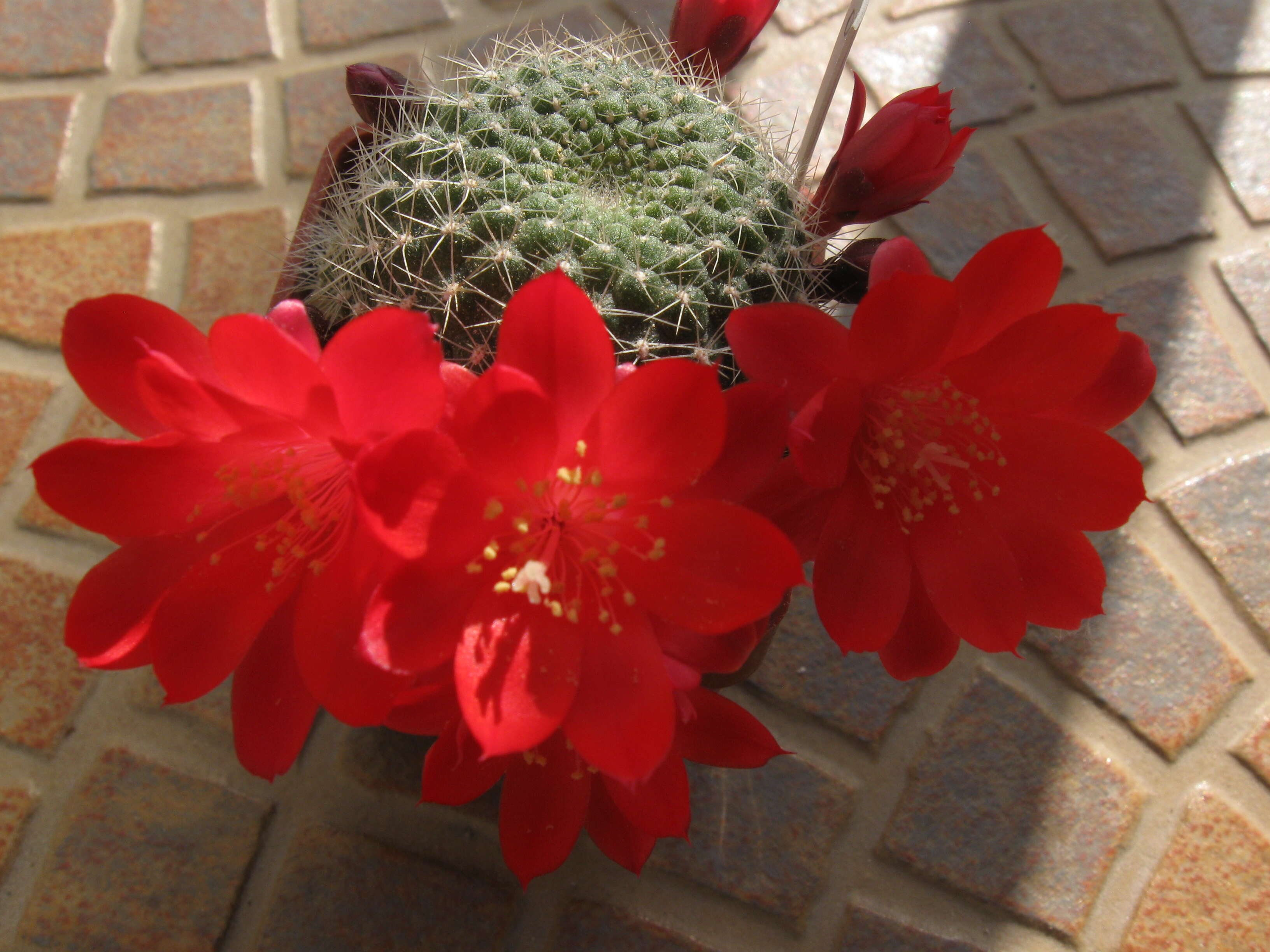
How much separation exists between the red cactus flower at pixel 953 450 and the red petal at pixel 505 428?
102mm

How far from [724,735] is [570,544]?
133mm

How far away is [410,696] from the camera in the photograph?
37cm

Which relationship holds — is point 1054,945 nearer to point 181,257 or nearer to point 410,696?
point 410,696

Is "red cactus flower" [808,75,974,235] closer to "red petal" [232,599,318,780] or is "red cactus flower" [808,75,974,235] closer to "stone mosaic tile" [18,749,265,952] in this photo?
"red petal" [232,599,318,780]

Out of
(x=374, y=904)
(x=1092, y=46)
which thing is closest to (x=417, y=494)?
(x=374, y=904)

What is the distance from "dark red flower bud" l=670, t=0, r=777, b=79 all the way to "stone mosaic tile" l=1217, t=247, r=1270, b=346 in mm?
703

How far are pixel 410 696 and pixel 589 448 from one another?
12 centimetres

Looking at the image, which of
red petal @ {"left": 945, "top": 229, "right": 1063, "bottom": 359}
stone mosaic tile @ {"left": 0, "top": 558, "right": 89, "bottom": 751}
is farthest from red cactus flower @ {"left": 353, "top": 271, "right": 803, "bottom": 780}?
stone mosaic tile @ {"left": 0, "top": 558, "right": 89, "bottom": 751}

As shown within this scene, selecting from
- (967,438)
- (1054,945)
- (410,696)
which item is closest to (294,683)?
(410,696)

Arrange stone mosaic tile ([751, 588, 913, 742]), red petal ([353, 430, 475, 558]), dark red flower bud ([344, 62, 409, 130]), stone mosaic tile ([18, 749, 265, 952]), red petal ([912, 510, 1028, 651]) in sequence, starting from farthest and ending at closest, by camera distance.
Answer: stone mosaic tile ([751, 588, 913, 742]) → stone mosaic tile ([18, 749, 265, 952]) → dark red flower bud ([344, 62, 409, 130]) → red petal ([912, 510, 1028, 651]) → red petal ([353, 430, 475, 558])

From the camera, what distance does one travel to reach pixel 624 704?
0.36 meters

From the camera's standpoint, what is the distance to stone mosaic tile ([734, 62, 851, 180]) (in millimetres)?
992

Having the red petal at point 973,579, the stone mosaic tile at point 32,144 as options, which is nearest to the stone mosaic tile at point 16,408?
the stone mosaic tile at point 32,144

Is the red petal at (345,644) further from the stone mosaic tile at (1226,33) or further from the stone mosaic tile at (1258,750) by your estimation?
the stone mosaic tile at (1226,33)
